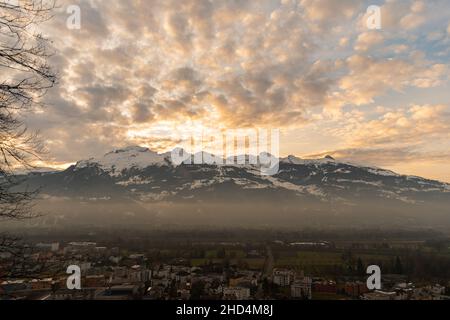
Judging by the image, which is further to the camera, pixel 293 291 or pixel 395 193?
pixel 395 193

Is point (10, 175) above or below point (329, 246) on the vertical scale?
above
